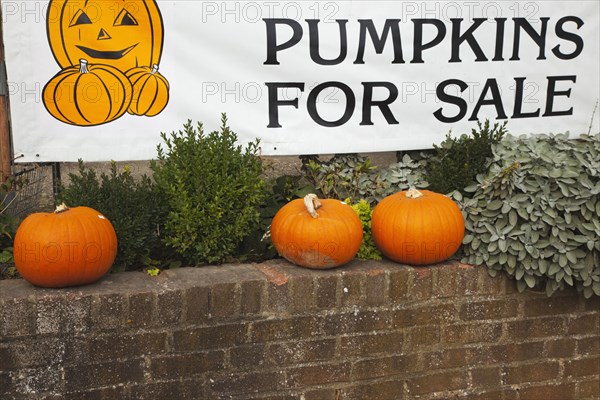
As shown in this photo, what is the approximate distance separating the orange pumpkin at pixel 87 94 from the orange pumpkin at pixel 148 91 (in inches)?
1.5

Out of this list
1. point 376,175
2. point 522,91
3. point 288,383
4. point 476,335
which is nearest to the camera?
point 288,383

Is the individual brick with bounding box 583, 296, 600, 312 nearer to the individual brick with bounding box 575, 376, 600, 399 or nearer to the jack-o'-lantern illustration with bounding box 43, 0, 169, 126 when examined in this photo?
the individual brick with bounding box 575, 376, 600, 399

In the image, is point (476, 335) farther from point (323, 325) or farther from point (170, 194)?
point (170, 194)

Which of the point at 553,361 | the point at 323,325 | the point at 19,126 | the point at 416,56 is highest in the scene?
the point at 416,56

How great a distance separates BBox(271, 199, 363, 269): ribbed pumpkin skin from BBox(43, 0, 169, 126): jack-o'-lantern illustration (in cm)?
112

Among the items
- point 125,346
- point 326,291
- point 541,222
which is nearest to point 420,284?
point 326,291

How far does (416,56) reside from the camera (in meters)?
4.74

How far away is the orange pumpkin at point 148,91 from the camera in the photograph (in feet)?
14.2

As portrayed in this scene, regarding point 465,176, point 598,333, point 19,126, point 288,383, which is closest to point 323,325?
point 288,383

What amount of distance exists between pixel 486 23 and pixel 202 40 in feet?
5.99

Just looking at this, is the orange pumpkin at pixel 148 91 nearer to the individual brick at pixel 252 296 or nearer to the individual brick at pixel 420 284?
the individual brick at pixel 252 296

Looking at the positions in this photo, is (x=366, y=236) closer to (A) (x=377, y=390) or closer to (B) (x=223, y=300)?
(A) (x=377, y=390)

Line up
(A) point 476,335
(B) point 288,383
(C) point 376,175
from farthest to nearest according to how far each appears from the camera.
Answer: (C) point 376,175 < (A) point 476,335 < (B) point 288,383

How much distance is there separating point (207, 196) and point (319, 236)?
0.65 meters
